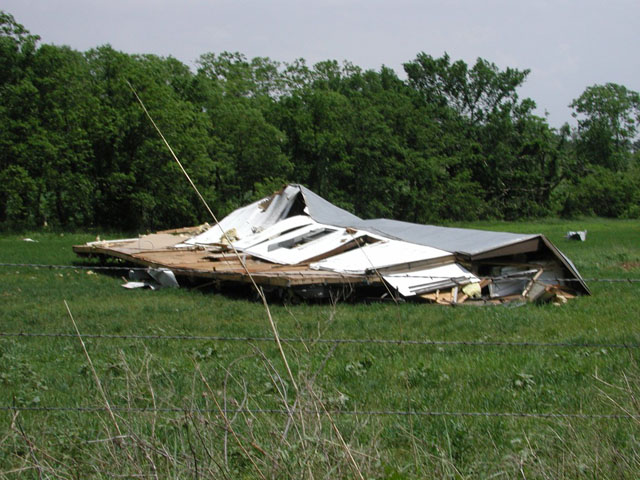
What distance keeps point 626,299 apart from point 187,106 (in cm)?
2760

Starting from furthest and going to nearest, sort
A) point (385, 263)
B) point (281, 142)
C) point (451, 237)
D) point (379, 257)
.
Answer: point (281, 142), point (451, 237), point (379, 257), point (385, 263)

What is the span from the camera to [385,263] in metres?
12.3

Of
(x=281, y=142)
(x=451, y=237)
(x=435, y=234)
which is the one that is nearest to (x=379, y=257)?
(x=451, y=237)

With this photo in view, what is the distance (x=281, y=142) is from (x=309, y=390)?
128 feet

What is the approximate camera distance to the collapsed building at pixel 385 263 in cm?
1184

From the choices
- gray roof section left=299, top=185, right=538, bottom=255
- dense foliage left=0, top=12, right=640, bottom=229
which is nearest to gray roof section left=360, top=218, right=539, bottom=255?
gray roof section left=299, top=185, right=538, bottom=255

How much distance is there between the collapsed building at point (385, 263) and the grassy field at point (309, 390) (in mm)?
548

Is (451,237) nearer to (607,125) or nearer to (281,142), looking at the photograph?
(281,142)

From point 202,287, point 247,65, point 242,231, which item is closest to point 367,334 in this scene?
point 202,287

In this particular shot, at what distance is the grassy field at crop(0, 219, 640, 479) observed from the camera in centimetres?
323

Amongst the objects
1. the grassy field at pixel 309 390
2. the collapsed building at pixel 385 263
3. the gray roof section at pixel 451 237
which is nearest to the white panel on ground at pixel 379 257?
the collapsed building at pixel 385 263

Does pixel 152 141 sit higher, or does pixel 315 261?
pixel 152 141

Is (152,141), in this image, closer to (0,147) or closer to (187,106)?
(187,106)

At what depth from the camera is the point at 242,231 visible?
1900cm
